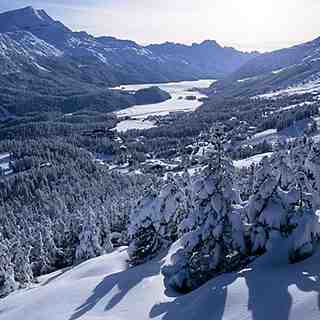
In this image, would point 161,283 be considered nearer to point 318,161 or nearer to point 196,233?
point 196,233

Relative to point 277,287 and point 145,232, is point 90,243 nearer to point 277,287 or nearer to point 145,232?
point 145,232

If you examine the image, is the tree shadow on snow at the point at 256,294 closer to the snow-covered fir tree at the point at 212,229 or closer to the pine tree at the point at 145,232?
the snow-covered fir tree at the point at 212,229

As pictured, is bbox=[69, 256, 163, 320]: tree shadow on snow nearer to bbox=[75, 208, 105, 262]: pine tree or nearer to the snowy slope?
the snowy slope

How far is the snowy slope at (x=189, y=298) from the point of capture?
1121 inches

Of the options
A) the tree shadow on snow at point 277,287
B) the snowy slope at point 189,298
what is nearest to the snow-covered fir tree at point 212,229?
the snowy slope at point 189,298

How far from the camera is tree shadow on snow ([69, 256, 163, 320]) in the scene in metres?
41.0

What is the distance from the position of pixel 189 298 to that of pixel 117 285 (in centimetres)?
1212

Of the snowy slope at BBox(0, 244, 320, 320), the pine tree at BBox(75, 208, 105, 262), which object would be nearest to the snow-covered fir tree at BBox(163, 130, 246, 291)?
the snowy slope at BBox(0, 244, 320, 320)

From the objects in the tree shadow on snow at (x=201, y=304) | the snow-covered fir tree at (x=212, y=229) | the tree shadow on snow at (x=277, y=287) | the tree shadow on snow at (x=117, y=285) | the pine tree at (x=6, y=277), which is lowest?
the pine tree at (x=6, y=277)

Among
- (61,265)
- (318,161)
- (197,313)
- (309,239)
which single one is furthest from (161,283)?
(61,265)

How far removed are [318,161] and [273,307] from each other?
16.8 m

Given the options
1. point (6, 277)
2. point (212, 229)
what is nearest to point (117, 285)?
point (212, 229)

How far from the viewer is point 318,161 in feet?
134

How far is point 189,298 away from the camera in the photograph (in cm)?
3453
